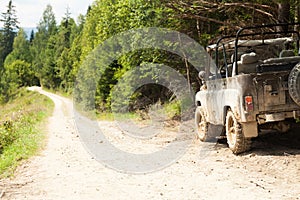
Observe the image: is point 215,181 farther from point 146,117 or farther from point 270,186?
point 146,117

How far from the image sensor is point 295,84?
24.2 feet

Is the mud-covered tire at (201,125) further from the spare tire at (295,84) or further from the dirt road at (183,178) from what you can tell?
the spare tire at (295,84)

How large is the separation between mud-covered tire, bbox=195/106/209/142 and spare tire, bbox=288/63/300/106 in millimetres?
3650

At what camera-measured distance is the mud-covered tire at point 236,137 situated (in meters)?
8.40

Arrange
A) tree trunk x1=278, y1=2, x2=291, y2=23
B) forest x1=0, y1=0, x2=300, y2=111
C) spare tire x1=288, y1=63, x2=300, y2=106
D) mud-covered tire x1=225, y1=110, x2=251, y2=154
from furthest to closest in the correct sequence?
forest x1=0, y1=0, x2=300, y2=111, tree trunk x1=278, y1=2, x2=291, y2=23, mud-covered tire x1=225, y1=110, x2=251, y2=154, spare tire x1=288, y1=63, x2=300, y2=106

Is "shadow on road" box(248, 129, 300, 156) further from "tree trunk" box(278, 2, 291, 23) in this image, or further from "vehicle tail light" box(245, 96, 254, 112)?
"tree trunk" box(278, 2, 291, 23)

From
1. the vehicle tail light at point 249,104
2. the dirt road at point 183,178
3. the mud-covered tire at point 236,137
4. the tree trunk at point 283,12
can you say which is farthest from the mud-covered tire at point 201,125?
the tree trunk at point 283,12

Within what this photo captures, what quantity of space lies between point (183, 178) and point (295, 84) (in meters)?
2.51

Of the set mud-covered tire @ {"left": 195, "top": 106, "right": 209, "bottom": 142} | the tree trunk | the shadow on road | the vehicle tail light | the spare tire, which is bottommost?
the shadow on road

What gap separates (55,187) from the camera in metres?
6.80

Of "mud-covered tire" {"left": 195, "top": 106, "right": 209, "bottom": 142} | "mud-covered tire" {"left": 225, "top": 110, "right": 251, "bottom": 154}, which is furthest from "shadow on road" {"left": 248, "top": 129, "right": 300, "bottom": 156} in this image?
"mud-covered tire" {"left": 195, "top": 106, "right": 209, "bottom": 142}

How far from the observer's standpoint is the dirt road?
241 inches

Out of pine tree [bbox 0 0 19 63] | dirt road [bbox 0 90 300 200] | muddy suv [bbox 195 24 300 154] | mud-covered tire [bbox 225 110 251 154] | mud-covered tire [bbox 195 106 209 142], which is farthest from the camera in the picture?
pine tree [bbox 0 0 19 63]

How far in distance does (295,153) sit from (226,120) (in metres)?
1.61
